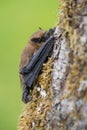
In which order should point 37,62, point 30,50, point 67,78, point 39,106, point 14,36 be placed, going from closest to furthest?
point 67,78 < point 39,106 < point 37,62 < point 30,50 < point 14,36

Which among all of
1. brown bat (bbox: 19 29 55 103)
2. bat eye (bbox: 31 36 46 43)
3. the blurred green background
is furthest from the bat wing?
the blurred green background

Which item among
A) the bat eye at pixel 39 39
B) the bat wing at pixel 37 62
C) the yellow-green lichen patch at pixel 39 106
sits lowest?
the yellow-green lichen patch at pixel 39 106

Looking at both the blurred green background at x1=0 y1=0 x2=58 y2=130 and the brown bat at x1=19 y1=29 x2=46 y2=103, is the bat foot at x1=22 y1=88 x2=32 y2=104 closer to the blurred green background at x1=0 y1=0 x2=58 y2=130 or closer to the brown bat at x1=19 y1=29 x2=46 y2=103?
the brown bat at x1=19 y1=29 x2=46 y2=103

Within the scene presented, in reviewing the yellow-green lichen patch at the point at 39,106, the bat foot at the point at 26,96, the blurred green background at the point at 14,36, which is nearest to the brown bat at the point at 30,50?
the bat foot at the point at 26,96

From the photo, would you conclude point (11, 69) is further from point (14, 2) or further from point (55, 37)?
point (55, 37)

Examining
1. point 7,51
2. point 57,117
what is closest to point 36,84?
point 57,117

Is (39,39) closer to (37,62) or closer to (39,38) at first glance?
(39,38)

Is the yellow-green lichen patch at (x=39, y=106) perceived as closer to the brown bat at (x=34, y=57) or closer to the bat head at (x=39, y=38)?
the brown bat at (x=34, y=57)

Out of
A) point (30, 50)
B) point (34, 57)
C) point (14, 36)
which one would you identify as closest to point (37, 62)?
point (34, 57)
